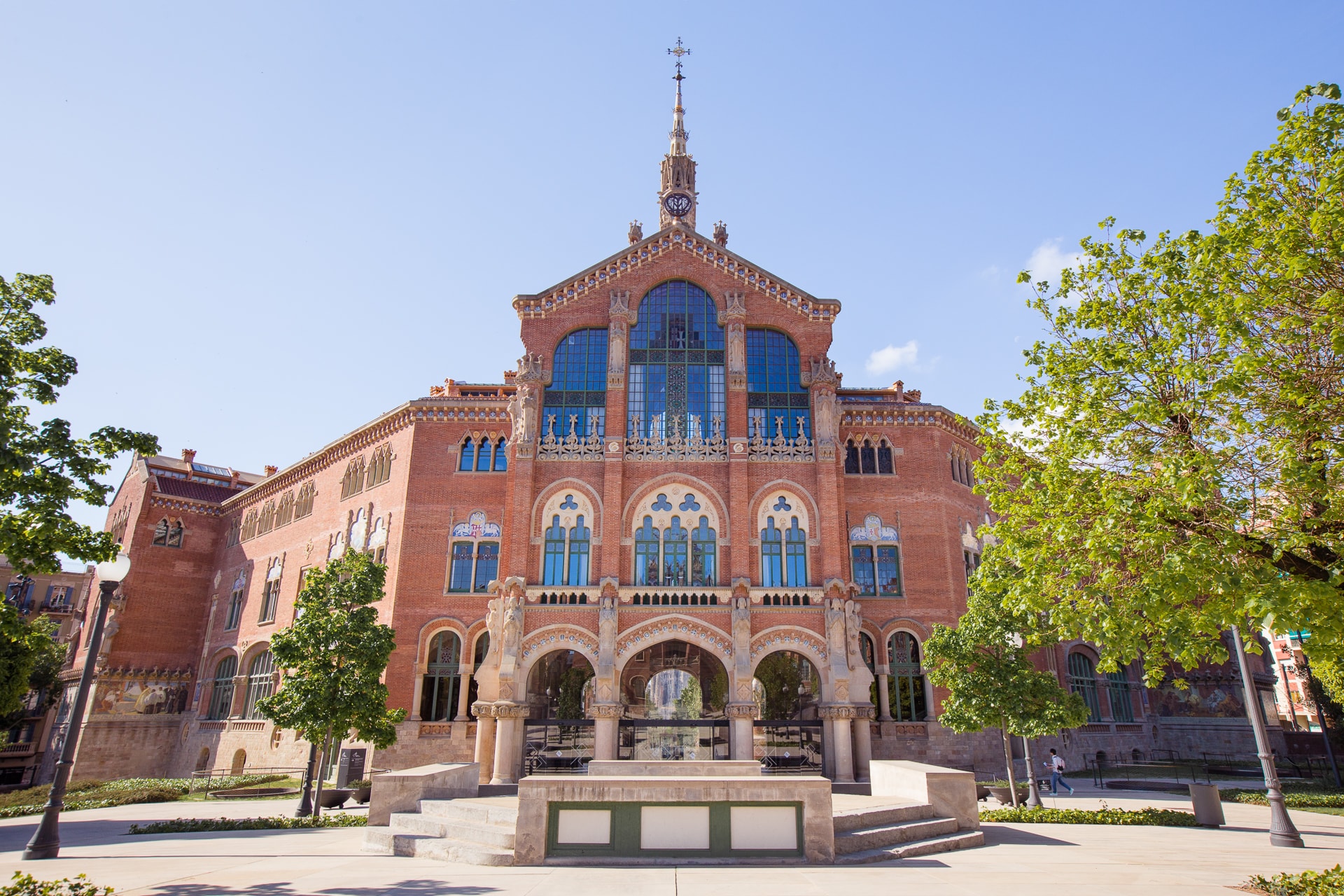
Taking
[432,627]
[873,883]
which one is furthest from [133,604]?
[873,883]

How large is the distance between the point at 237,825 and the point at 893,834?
16076 millimetres

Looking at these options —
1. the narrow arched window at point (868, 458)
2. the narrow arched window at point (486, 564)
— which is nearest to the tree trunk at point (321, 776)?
the narrow arched window at point (486, 564)

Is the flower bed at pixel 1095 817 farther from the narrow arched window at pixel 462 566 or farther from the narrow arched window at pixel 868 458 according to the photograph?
the narrow arched window at pixel 462 566

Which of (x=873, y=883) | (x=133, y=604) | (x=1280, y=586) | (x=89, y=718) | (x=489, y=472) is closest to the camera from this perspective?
(x=1280, y=586)

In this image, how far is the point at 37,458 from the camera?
13594mm

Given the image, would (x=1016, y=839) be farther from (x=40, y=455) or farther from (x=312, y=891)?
(x=40, y=455)

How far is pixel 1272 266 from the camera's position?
41.4 ft

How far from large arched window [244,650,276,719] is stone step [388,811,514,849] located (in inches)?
905

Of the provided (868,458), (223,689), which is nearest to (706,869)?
(868,458)

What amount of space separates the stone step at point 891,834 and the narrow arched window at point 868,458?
57.4 ft

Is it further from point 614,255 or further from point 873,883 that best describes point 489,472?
point 873,883

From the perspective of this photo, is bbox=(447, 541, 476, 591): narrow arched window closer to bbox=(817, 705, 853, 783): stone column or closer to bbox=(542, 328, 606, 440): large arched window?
bbox=(542, 328, 606, 440): large arched window

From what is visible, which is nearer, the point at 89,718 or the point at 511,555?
the point at 511,555

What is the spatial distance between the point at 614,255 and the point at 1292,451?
83.7ft
